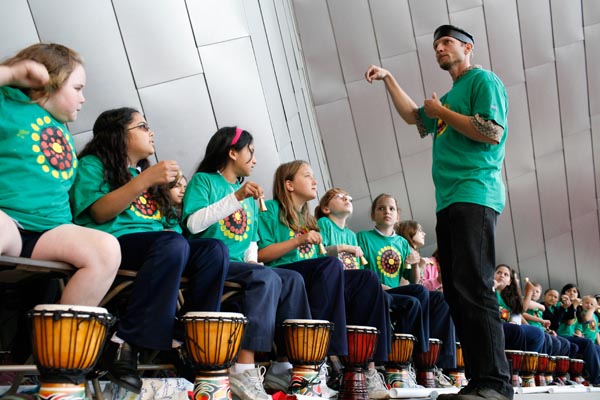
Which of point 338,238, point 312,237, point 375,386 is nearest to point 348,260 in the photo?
point 338,238

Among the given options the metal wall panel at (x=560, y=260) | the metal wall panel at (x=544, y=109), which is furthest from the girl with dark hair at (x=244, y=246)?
the metal wall panel at (x=560, y=260)

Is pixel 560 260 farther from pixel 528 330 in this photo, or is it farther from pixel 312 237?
pixel 312 237

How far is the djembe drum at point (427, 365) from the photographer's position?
4344 mm

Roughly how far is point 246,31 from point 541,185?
510cm

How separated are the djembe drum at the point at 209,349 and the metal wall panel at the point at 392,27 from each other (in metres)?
4.46

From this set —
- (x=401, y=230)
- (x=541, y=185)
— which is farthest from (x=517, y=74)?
(x=401, y=230)

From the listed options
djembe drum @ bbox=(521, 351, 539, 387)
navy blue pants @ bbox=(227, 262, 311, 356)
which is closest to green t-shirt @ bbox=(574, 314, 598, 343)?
djembe drum @ bbox=(521, 351, 539, 387)

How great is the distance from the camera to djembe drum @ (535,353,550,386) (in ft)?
20.5

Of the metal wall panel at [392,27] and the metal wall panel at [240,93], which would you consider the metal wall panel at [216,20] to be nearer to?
the metal wall panel at [240,93]

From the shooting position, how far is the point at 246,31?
172 inches

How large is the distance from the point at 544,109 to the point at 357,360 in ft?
18.1

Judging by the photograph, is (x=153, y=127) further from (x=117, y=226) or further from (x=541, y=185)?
(x=541, y=185)

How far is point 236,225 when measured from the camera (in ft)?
10.9

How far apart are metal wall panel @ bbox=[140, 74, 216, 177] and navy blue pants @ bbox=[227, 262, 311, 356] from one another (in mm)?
1239
